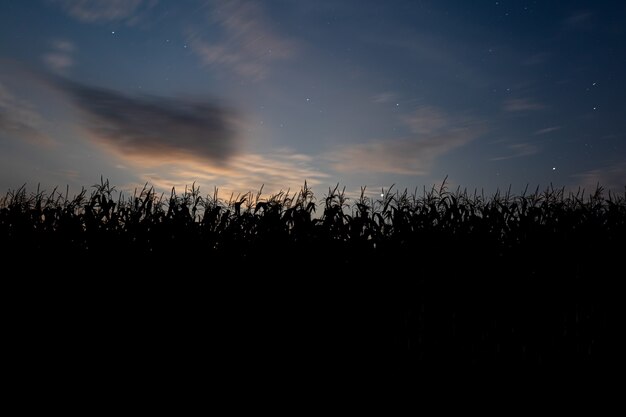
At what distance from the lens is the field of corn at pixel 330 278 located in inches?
299

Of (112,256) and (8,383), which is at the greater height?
(112,256)

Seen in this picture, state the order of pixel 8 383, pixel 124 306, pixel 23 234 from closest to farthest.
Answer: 1. pixel 8 383
2. pixel 124 306
3. pixel 23 234

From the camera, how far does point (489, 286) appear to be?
8.73m

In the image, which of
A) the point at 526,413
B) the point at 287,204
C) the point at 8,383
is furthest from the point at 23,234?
the point at 526,413

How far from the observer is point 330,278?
8.91 m

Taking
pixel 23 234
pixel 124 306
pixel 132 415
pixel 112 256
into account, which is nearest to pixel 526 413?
pixel 132 415

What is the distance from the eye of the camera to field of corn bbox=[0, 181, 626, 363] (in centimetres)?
761

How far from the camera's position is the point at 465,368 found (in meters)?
6.82

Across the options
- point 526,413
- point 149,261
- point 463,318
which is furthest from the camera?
point 149,261

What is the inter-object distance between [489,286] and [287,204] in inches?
176

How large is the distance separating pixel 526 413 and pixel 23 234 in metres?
10.3

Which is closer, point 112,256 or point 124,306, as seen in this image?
point 124,306

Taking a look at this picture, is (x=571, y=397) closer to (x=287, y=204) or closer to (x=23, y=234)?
(x=287, y=204)

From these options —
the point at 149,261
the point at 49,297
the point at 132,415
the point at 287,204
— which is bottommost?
the point at 132,415
